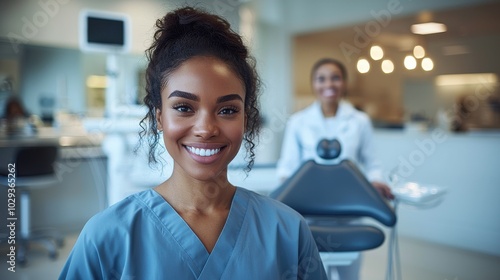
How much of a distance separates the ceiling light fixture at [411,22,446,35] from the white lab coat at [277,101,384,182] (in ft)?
10.5

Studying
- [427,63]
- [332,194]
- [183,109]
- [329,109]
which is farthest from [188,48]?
[427,63]

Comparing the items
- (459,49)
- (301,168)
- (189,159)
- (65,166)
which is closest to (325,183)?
(301,168)

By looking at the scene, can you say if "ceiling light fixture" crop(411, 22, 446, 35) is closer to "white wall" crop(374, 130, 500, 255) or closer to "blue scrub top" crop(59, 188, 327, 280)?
"white wall" crop(374, 130, 500, 255)

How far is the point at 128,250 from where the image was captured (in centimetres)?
79

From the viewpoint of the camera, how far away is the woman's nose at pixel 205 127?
2.68 feet

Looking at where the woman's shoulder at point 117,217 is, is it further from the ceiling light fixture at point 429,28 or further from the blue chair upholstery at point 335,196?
the ceiling light fixture at point 429,28

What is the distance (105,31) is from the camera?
3375 millimetres

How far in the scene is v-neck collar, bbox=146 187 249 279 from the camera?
0.83 metres

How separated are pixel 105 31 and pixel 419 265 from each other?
111 inches

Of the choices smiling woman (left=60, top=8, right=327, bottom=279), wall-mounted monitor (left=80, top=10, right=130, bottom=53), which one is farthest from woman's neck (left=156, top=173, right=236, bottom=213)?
wall-mounted monitor (left=80, top=10, right=130, bottom=53)

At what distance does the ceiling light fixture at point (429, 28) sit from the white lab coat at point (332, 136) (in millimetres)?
3205

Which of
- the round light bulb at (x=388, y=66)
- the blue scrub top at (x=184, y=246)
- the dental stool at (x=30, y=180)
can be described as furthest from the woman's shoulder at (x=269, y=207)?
the round light bulb at (x=388, y=66)

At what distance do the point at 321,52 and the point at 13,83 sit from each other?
13.8 feet

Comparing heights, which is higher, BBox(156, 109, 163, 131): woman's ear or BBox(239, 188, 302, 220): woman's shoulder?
BBox(156, 109, 163, 131): woman's ear
